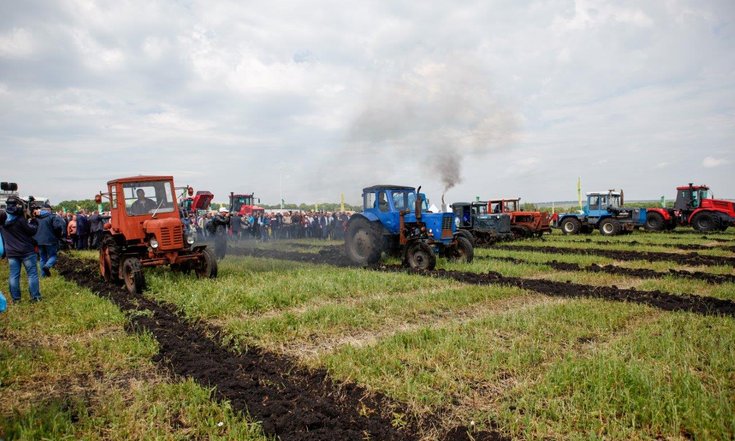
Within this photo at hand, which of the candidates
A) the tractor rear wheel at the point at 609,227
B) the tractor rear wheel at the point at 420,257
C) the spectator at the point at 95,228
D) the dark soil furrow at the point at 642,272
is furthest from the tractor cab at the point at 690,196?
the spectator at the point at 95,228

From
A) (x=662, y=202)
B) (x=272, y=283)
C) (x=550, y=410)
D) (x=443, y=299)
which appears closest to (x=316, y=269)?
(x=272, y=283)

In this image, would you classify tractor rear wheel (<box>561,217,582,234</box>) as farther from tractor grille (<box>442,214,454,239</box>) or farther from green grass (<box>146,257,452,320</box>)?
green grass (<box>146,257,452,320</box>)

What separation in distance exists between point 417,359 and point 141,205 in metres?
7.22

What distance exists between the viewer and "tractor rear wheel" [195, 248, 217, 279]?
9.25 meters

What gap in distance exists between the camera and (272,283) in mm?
8539

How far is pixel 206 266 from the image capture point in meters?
9.39

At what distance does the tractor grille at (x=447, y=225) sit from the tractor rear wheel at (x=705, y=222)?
16669mm

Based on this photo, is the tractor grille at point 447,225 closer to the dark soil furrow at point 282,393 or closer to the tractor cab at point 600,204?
the dark soil furrow at point 282,393

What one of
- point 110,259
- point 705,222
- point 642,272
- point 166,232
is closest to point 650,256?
point 642,272

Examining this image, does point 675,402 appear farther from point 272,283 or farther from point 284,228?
point 284,228

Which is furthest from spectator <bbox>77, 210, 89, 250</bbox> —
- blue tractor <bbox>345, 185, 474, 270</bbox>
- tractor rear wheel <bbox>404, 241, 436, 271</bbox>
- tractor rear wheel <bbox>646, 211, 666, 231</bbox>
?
tractor rear wheel <bbox>646, 211, 666, 231</bbox>

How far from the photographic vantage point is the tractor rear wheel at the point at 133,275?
8.23 m

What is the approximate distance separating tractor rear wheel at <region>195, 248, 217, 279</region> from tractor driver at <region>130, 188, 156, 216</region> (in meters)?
1.43

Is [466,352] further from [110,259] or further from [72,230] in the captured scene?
[72,230]
